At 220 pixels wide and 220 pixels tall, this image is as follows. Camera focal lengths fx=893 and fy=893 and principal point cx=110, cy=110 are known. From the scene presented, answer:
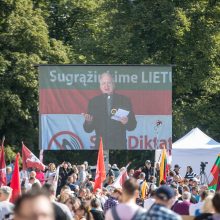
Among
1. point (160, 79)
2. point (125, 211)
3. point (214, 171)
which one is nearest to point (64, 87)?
point (160, 79)

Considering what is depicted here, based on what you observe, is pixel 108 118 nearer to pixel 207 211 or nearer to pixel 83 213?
pixel 83 213

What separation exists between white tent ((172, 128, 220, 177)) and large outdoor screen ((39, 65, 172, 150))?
67cm

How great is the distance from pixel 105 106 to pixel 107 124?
611 millimetres

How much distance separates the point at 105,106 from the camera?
30.0m

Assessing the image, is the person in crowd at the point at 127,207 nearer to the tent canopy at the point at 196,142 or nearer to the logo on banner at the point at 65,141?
the logo on banner at the point at 65,141

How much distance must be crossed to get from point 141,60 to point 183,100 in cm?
353

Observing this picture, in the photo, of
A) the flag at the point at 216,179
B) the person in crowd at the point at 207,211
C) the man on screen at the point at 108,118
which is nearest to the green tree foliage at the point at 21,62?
the man on screen at the point at 108,118

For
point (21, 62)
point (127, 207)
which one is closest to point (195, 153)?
point (21, 62)

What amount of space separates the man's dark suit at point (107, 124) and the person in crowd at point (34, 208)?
25.5m

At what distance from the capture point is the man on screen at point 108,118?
29859 mm

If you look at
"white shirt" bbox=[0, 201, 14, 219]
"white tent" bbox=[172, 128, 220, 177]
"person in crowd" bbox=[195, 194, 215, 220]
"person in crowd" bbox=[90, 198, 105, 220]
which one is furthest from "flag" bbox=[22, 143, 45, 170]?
"person in crowd" bbox=[195, 194, 215, 220]

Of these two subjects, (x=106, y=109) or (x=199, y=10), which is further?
(x=199, y=10)

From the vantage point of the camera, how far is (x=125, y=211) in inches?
324

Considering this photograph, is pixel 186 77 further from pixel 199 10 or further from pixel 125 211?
A: pixel 125 211
